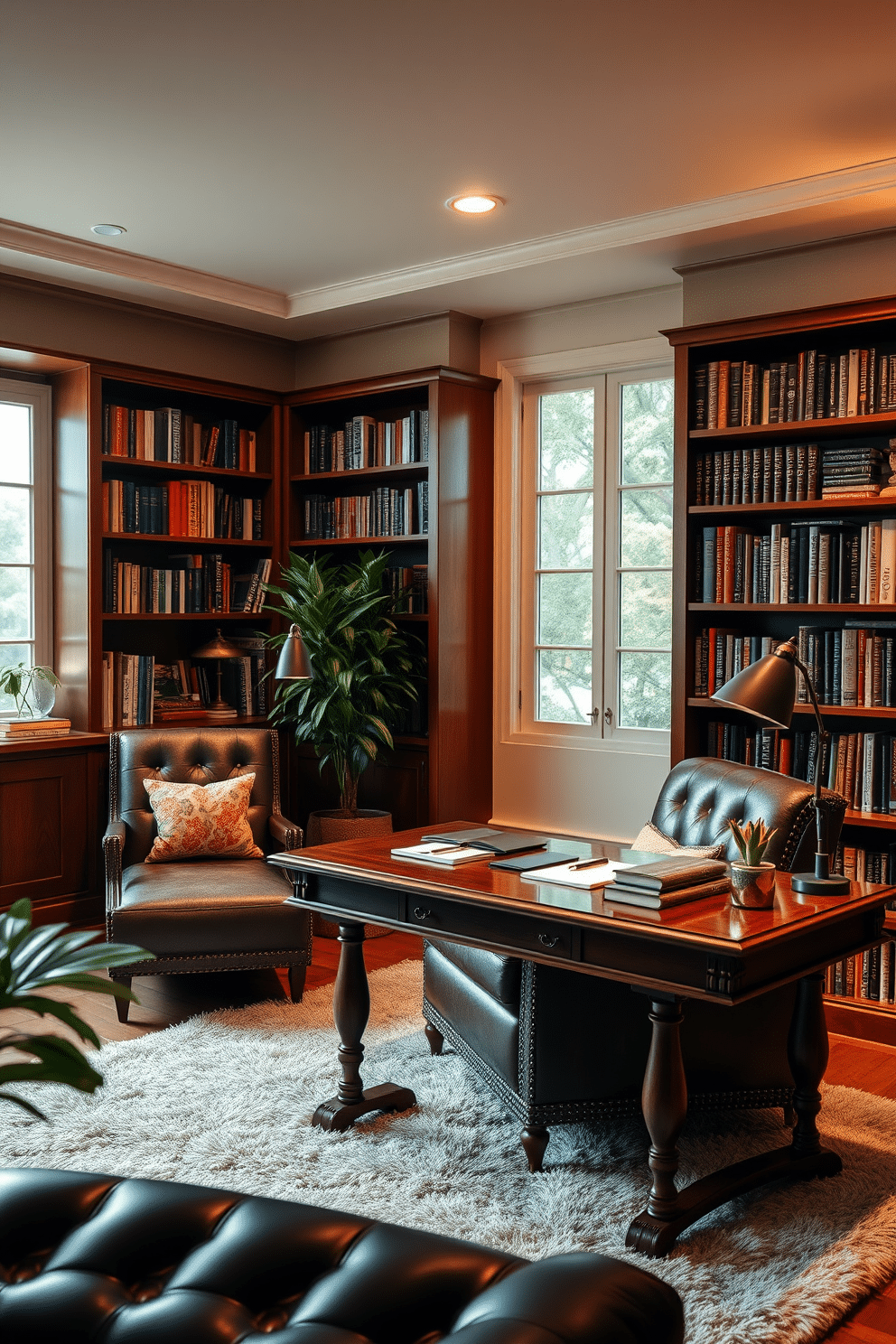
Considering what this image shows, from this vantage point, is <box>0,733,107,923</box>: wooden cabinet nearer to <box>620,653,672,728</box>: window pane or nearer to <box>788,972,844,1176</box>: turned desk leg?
<box>620,653,672,728</box>: window pane

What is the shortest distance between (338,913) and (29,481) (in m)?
3.00

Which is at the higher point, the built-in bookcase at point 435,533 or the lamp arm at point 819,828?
the built-in bookcase at point 435,533

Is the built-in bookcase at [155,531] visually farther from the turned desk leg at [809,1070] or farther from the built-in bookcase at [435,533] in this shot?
the turned desk leg at [809,1070]

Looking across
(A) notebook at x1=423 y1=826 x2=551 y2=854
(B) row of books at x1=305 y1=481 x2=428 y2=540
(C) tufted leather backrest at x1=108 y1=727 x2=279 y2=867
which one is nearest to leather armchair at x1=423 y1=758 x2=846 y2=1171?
(A) notebook at x1=423 y1=826 x2=551 y2=854

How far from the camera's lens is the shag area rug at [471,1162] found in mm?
2377

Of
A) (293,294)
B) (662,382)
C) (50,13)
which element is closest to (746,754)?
(662,382)

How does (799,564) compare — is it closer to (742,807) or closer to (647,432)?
(647,432)

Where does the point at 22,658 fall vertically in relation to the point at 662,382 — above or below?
below

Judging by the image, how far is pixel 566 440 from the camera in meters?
5.19

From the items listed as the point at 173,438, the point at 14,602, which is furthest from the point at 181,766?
the point at 173,438

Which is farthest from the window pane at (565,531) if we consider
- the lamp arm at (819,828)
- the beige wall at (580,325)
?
the lamp arm at (819,828)

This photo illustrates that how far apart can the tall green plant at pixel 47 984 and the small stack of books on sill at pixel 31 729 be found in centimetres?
384

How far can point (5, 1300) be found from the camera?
147cm

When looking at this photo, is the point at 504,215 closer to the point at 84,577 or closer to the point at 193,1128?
the point at 84,577
